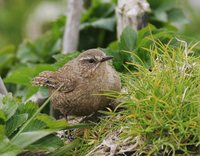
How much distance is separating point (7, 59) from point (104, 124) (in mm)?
3628

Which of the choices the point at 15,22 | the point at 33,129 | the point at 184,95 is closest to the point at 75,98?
the point at 33,129

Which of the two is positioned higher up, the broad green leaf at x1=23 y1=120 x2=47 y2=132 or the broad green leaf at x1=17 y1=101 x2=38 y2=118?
the broad green leaf at x1=17 y1=101 x2=38 y2=118

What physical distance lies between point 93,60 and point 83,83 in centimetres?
25

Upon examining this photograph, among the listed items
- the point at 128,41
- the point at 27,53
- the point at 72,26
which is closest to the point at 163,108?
the point at 128,41

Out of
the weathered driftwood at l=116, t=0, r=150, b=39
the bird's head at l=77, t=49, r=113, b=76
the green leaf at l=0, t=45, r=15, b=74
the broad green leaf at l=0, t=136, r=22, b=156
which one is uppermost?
the weathered driftwood at l=116, t=0, r=150, b=39

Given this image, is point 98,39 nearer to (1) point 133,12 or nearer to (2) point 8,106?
(1) point 133,12

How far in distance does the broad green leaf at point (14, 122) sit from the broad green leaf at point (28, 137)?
210 mm

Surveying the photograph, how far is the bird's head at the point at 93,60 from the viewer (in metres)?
7.23

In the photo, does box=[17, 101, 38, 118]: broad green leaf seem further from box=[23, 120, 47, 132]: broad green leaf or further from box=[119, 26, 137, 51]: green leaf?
box=[119, 26, 137, 51]: green leaf

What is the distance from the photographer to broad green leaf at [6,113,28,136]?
6450mm

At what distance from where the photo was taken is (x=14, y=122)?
6496 millimetres

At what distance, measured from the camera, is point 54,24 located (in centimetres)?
1032

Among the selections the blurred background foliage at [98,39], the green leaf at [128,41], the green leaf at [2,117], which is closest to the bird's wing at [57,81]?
the blurred background foliage at [98,39]

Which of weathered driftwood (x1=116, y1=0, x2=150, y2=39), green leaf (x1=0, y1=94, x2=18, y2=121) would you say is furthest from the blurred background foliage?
green leaf (x1=0, y1=94, x2=18, y2=121)
